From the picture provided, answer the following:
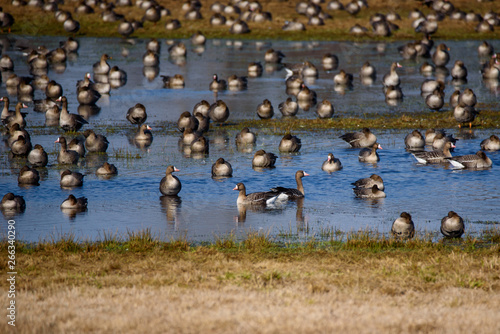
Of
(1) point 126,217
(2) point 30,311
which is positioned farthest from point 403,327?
(1) point 126,217

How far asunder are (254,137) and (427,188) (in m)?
8.18

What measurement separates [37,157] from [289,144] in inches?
337

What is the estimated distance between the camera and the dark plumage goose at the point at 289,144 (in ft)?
84.9

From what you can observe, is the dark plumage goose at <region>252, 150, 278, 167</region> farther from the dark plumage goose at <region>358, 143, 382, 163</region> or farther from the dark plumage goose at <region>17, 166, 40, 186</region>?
the dark plumage goose at <region>17, 166, 40, 186</region>

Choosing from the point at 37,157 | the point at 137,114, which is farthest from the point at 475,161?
the point at 37,157

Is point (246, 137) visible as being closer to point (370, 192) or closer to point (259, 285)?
point (370, 192)

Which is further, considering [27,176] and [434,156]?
[434,156]

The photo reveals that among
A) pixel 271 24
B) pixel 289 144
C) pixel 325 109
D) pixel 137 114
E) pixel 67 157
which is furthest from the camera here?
pixel 271 24

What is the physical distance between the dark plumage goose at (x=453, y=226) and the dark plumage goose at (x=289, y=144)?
401 inches

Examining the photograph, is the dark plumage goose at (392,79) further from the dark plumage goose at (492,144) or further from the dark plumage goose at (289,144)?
the dark plumage goose at (289,144)

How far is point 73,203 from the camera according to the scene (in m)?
18.8

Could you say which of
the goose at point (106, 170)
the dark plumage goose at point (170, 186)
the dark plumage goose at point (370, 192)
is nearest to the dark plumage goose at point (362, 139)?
the dark plumage goose at point (370, 192)

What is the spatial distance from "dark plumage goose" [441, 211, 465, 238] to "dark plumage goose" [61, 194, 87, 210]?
905 centimetres

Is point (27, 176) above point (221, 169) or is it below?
below
